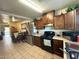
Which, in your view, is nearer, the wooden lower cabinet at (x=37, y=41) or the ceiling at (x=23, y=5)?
the ceiling at (x=23, y=5)

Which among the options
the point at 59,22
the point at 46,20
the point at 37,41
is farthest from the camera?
the point at 37,41

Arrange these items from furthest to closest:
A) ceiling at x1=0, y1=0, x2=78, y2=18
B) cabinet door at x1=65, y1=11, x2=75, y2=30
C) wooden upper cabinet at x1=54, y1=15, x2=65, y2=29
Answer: wooden upper cabinet at x1=54, y1=15, x2=65, y2=29 → cabinet door at x1=65, y1=11, x2=75, y2=30 → ceiling at x1=0, y1=0, x2=78, y2=18

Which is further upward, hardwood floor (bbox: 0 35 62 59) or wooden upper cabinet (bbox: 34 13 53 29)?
wooden upper cabinet (bbox: 34 13 53 29)

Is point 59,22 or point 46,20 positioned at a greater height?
point 46,20

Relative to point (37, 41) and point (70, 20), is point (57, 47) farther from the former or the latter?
point (37, 41)

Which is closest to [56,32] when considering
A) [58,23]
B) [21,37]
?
[58,23]

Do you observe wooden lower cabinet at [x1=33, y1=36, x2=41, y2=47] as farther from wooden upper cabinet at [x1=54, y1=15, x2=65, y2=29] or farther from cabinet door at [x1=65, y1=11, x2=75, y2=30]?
cabinet door at [x1=65, y1=11, x2=75, y2=30]

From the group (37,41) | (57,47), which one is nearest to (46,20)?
(37,41)

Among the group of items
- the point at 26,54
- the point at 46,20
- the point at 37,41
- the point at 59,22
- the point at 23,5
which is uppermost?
the point at 23,5

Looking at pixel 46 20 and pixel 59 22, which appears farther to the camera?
pixel 46 20

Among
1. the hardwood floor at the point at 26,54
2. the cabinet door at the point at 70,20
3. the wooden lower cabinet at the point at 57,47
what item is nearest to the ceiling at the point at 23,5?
the cabinet door at the point at 70,20

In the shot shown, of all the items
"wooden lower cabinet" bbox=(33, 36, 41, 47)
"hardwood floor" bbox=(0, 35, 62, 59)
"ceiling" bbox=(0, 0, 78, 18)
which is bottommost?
"hardwood floor" bbox=(0, 35, 62, 59)

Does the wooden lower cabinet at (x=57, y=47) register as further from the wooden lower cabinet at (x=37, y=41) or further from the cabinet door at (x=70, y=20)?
the wooden lower cabinet at (x=37, y=41)

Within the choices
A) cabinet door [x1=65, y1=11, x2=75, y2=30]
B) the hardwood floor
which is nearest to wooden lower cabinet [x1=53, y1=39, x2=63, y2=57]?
the hardwood floor
